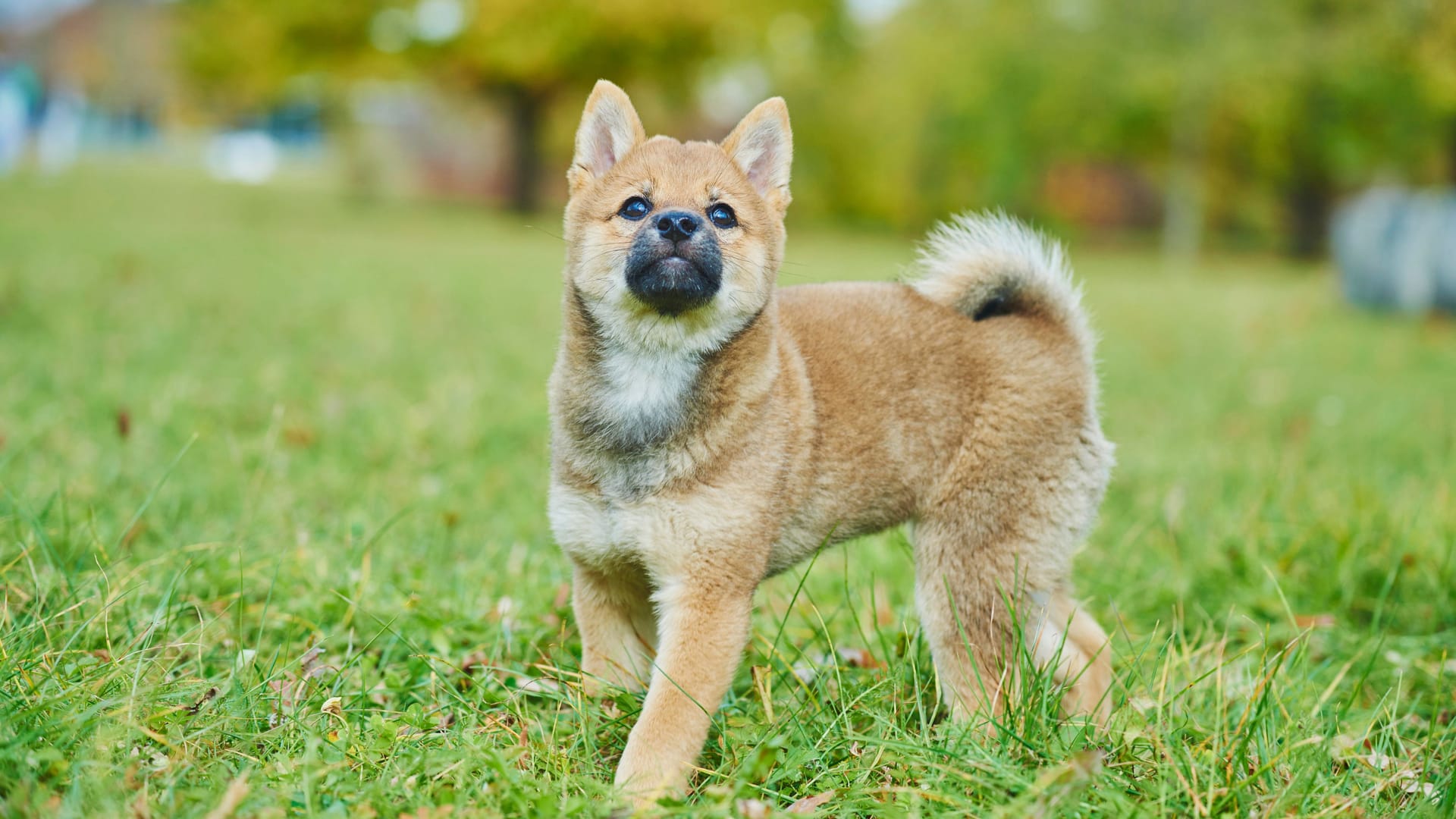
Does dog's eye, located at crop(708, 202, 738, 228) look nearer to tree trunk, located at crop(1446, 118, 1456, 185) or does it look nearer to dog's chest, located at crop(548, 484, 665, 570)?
dog's chest, located at crop(548, 484, 665, 570)

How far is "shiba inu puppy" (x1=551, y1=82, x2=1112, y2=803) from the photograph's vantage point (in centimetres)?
295

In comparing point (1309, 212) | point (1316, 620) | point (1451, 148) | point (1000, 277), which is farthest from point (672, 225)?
point (1309, 212)

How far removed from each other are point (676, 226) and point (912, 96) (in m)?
30.0

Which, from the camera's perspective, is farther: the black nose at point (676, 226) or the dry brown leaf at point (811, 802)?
the black nose at point (676, 226)

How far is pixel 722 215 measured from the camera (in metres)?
3.20

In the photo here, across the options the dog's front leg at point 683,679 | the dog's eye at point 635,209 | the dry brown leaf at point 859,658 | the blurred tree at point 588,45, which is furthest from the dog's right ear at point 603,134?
the blurred tree at point 588,45

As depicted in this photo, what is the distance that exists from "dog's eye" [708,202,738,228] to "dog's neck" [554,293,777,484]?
281mm

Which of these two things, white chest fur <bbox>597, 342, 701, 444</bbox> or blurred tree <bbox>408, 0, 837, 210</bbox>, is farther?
blurred tree <bbox>408, 0, 837, 210</bbox>

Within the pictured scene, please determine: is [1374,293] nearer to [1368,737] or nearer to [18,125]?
[1368,737]

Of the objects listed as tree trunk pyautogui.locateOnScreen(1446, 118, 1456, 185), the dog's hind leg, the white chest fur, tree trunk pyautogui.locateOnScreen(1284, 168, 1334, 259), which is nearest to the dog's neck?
the white chest fur

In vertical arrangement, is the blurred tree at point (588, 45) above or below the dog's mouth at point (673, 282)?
above

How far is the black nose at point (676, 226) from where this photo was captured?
300cm

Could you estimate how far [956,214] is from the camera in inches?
147

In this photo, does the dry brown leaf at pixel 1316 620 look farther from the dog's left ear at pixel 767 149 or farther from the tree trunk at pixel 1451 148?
the tree trunk at pixel 1451 148
